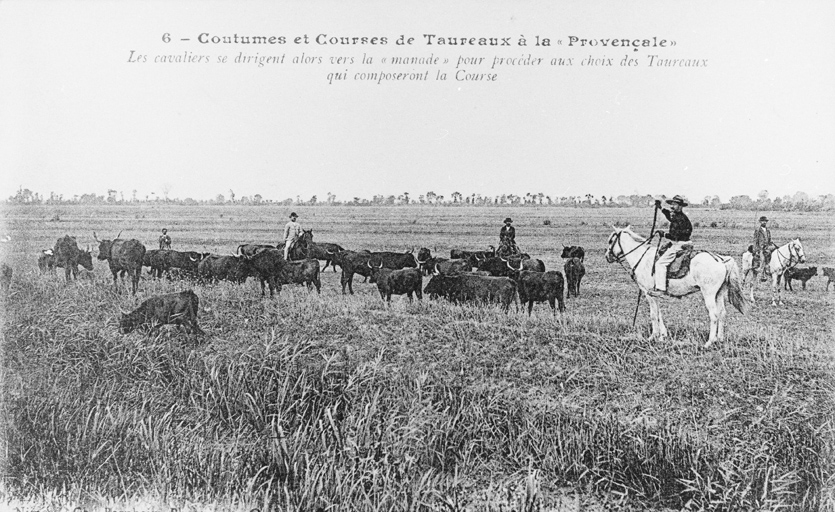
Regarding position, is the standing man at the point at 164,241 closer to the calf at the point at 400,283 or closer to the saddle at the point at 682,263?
the calf at the point at 400,283

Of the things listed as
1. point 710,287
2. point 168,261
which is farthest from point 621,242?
point 168,261

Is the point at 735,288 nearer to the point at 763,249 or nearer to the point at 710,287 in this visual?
the point at 710,287

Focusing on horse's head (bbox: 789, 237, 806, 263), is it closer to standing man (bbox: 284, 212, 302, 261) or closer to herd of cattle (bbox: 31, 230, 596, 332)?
herd of cattle (bbox: 31, 230, 596, 332)

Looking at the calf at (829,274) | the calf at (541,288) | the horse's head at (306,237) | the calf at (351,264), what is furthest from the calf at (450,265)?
the calf at (829,274)

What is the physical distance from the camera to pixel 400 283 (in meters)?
7.59

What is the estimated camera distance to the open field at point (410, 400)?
14.6ft

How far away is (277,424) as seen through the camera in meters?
4.88

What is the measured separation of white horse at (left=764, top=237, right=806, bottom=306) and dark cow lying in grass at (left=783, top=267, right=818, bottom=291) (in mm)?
70

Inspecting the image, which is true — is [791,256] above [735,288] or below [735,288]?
above

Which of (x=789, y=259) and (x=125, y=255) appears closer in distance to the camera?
(x=789, y=259)

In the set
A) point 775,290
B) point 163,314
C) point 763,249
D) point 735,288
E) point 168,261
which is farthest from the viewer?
point 168,261

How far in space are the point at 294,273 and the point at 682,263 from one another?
5.56 meters

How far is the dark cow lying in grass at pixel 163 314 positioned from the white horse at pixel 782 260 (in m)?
6.69

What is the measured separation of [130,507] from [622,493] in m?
4.27
